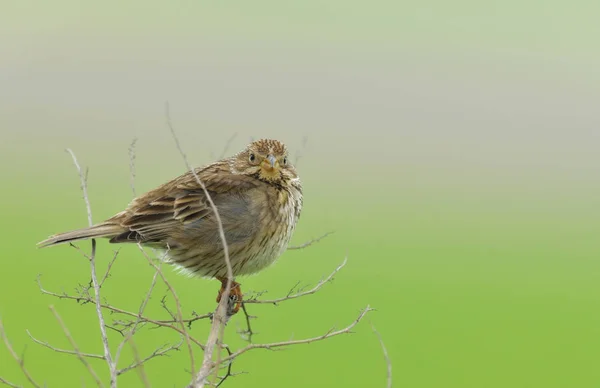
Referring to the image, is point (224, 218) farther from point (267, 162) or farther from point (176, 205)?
point (267, 162)

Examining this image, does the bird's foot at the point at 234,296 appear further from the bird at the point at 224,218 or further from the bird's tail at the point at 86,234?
the bird's tail at the point at 86,234

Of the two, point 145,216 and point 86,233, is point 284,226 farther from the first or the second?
point 86,233

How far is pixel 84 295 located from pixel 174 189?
2.28 m

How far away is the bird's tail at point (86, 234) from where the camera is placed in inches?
218

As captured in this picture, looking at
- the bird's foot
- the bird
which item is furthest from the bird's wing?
the bird's foot

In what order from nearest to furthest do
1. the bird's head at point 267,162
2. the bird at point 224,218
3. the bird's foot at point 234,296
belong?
the bird's foot at point 234,296 → the bird at point 224,218 → the bird's head at point 267,162

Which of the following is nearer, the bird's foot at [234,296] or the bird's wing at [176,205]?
the bird's foot at [234,296]

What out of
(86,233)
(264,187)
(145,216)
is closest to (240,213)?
(264,187)

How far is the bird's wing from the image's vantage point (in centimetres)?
603

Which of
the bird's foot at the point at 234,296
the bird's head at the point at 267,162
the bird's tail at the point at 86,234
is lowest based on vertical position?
the bird's foot at the point at 234,296

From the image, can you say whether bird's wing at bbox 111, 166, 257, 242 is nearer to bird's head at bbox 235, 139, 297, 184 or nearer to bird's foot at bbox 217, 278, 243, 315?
bird's head at bbox 235, 139, 297, 184

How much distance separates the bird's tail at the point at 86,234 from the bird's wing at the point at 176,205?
0.07 meters

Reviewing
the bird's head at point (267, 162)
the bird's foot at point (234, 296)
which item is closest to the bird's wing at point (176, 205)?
the bird's head at point (267, 162)

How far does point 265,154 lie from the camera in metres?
6.23
